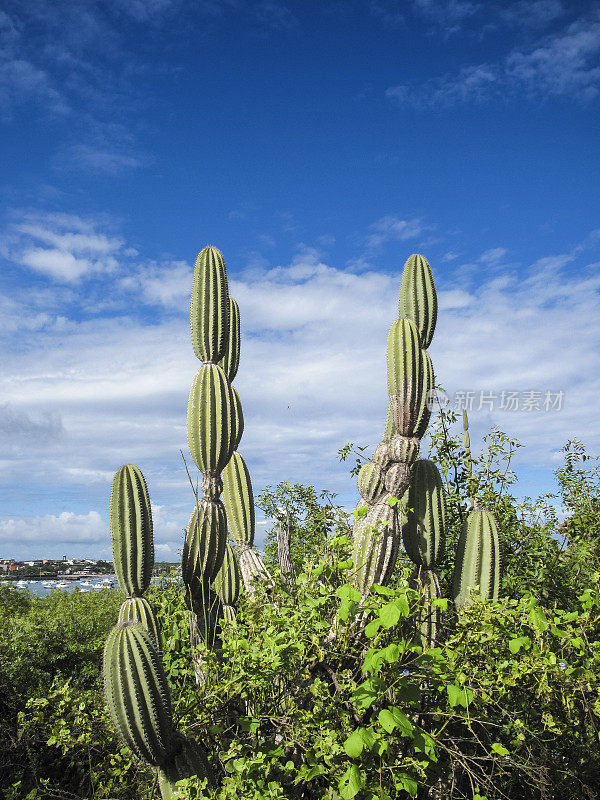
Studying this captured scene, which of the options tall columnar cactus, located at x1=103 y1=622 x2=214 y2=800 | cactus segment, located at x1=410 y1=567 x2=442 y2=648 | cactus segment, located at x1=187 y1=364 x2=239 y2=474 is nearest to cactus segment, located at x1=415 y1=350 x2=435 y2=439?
cactus segment, located at x1=410 y1=567 x2=442 y2=648

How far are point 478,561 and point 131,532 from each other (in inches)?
112

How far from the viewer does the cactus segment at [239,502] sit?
6.46m

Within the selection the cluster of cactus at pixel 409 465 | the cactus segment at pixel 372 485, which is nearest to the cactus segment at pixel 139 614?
the cluster of cactus at pixel 409 465

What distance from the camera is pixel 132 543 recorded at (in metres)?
3.97

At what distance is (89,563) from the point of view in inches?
957

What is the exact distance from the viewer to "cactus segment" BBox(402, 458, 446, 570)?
5176 millimetres

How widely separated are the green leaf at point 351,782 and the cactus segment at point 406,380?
2851mm

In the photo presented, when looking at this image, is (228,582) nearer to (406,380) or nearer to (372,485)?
(372,485)

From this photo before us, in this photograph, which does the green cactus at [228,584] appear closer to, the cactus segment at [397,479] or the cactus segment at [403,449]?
the cactus segment at [397,479]

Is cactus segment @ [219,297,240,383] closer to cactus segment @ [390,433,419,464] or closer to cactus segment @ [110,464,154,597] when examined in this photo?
cactus segment @ [390,433,419,464]

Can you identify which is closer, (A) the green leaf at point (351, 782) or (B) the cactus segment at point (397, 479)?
(A) the green leaf at point (351, 782)

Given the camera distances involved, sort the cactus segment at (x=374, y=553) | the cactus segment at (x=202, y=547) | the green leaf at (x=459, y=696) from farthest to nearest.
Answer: the cactus segment at (x=202, y=547) < the cactus segment at (x=374, y=553) < the green leaf at (x=459, y=696)

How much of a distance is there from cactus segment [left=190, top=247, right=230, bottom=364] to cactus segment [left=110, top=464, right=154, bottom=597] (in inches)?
71.2

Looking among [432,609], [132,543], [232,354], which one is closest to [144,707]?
[132,543]
